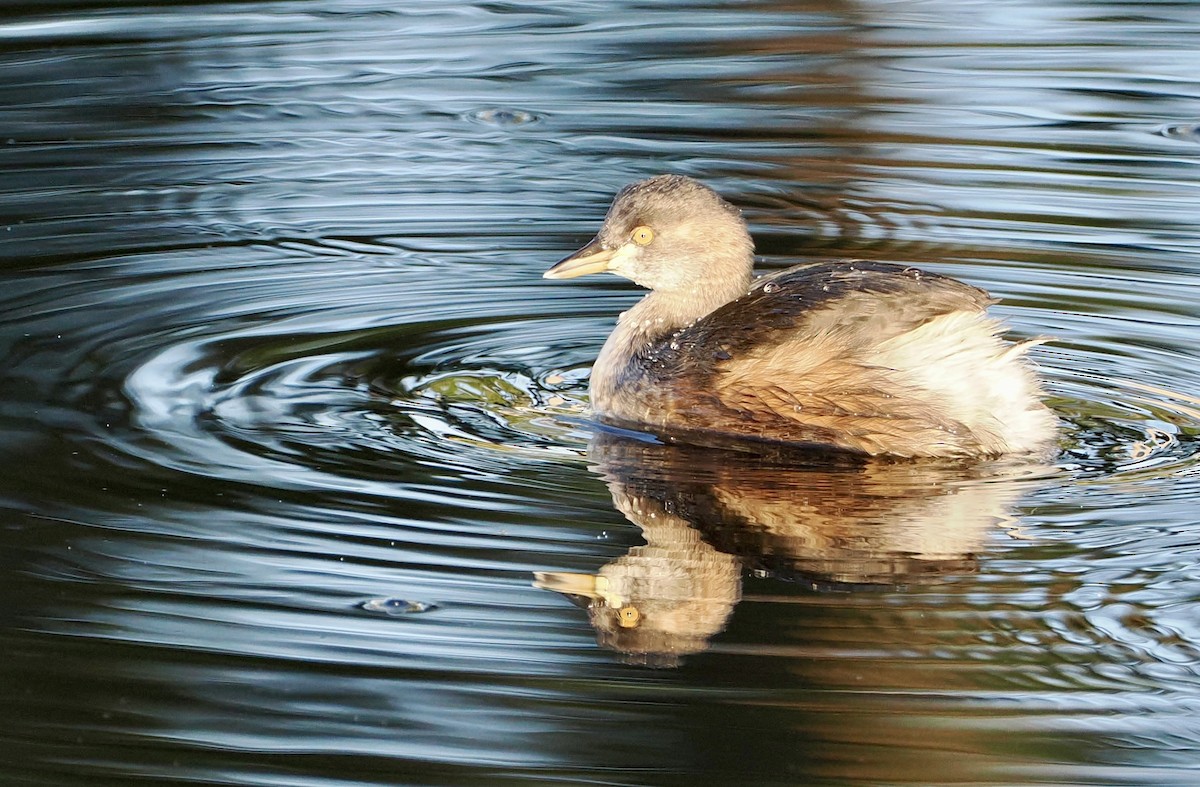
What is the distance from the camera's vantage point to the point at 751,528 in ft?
15.3

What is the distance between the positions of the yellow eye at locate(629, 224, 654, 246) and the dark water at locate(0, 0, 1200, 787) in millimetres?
488

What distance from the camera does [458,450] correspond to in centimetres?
521

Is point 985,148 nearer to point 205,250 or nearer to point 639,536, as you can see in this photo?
point 205,250

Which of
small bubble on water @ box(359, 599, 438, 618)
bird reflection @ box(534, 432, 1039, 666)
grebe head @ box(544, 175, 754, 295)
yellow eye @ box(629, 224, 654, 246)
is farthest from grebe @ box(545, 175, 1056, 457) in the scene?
small bubble on water @ box(359, 599, 438, 618)

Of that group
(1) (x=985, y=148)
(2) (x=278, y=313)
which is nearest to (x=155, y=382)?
(2) (x=278, y=313)

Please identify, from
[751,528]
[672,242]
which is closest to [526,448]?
[751,528]

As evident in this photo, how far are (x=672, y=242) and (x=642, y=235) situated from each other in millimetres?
104

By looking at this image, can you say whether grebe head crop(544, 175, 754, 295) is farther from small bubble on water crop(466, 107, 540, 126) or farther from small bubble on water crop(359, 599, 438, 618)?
small bubble on water crop(466, 107, 540, 126)

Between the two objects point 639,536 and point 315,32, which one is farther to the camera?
point 315,32

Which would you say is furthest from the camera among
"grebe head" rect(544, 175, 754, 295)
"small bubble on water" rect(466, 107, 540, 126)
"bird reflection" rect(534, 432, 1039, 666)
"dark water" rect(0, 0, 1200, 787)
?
"small bubble on water" rect(466, 107, 540, 126)

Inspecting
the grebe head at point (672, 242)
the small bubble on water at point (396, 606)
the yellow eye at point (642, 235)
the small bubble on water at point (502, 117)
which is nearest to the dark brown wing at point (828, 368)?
the grebe head at point (672, 242)

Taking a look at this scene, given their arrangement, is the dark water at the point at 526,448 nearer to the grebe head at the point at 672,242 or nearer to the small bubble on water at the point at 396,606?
the small bubble on water at the point at 396,606

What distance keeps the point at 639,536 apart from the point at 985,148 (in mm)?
4833

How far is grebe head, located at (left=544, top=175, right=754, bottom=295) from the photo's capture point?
6.02 metres
